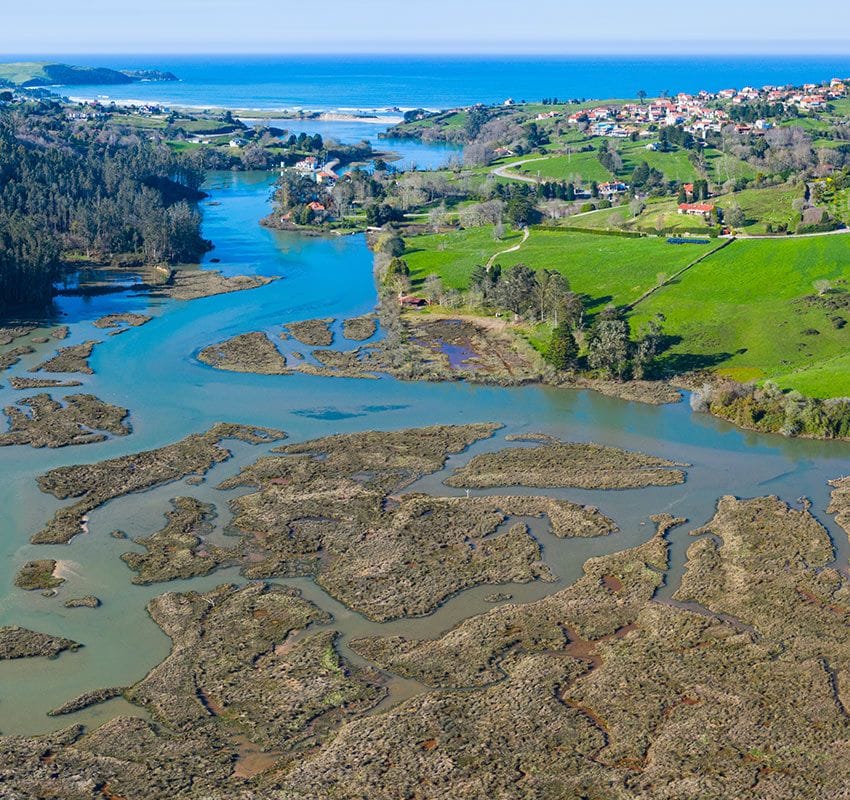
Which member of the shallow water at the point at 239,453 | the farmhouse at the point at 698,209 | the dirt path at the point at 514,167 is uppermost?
the dirt path at the point at 514,167

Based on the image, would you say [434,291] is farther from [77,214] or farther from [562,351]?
[77,214]

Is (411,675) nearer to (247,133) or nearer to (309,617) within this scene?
(309,617)

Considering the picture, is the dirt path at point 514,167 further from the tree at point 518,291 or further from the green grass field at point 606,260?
the tree at point 518,291

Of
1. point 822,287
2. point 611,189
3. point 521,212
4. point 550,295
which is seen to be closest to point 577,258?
point 550,295

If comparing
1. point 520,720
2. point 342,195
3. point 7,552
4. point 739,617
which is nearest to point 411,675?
point 520,720

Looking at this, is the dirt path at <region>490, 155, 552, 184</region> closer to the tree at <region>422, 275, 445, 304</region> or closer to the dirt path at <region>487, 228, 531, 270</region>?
the dirt path at <region>487, 228, 531, 270</region>

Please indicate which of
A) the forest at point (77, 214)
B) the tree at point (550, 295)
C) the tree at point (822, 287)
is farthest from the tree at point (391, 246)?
the tree at point (822, 287)
